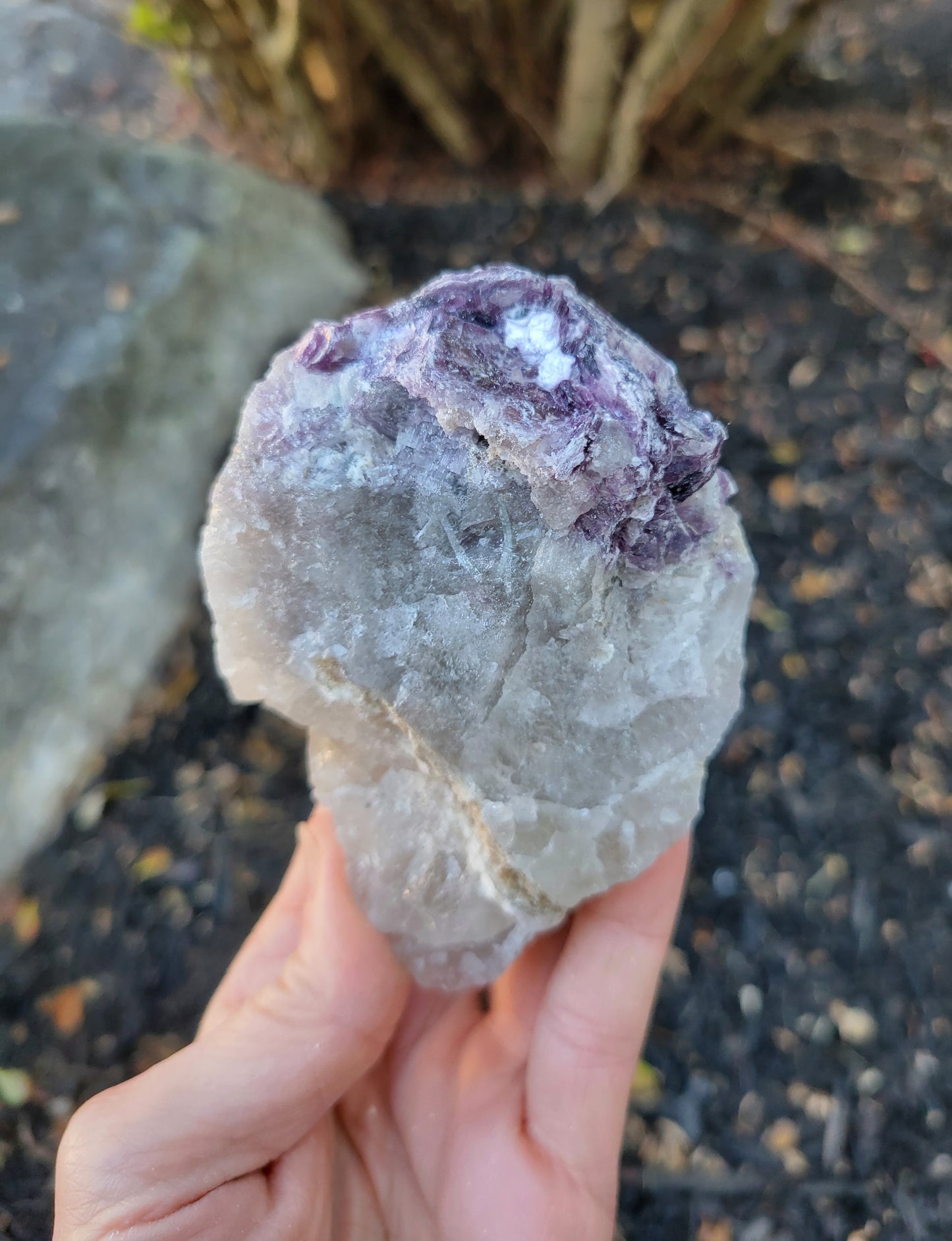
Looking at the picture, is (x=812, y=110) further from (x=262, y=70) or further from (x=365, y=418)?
(x=365, y=418)

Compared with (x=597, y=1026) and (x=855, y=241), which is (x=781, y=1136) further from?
(x=855, y=241)

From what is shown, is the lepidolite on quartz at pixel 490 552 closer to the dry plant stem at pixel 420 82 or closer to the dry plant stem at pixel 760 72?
the dry plant stem at pixel 420 82

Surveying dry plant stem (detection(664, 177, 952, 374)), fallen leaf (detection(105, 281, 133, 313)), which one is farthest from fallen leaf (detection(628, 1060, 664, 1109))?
fallen leaf (detection(105, 281, 133, 313))

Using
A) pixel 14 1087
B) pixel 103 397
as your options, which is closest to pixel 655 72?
pixel 103 397

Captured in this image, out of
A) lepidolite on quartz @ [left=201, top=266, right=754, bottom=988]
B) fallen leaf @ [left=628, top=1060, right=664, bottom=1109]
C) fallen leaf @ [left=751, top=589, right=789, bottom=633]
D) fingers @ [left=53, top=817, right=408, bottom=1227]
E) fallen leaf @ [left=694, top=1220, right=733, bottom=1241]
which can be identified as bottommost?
fallen leaf @ [left=694, top=1220, right=733, bottom=1241]

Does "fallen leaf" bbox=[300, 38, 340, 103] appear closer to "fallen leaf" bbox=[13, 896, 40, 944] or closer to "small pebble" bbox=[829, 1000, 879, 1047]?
"fallen leaf" bbox=[13, 896, 40, 944]
